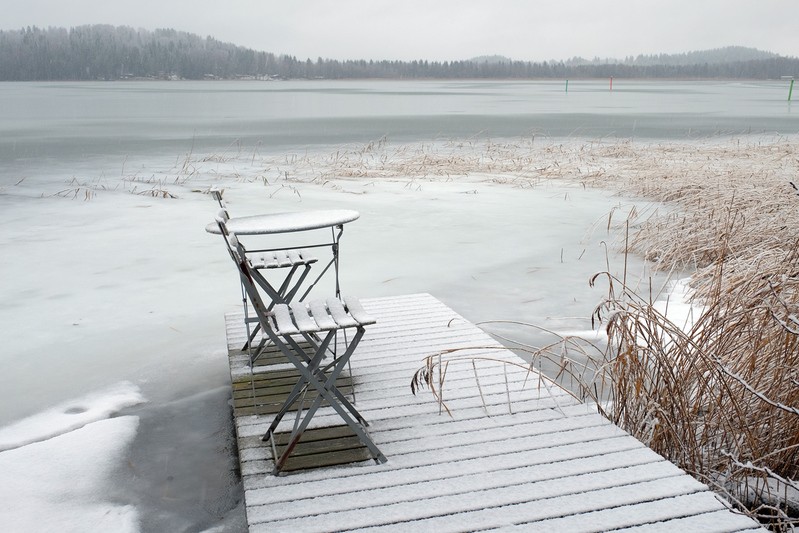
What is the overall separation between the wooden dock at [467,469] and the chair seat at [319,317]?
0.53 meters

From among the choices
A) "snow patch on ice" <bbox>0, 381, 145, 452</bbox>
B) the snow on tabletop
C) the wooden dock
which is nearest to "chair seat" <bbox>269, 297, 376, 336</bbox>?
the wooden dock

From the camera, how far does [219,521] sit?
8.68 feet

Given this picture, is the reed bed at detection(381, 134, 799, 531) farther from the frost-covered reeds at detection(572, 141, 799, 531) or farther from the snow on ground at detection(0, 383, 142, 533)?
the snow on ground at detection(0, 383, 142, 533)

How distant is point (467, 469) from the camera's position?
8.60 feet

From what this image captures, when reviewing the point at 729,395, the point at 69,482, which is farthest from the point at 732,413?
the point at 69,482

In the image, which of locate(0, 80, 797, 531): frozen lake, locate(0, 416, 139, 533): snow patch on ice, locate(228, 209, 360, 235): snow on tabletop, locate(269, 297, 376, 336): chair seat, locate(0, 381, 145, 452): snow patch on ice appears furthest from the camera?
locate(228, 209, 360, 235): snow on tabletop

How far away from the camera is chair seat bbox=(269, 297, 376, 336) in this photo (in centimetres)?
250

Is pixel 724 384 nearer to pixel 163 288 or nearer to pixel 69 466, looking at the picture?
pixel 69 466

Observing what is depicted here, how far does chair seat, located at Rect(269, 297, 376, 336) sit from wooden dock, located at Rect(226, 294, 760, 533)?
0.53 m

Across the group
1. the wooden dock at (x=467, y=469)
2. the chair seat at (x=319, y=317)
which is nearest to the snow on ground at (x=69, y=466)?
the wooden dock at (x=467, y=469)

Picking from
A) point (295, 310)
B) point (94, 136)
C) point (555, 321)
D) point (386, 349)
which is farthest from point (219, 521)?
point (94, 136)

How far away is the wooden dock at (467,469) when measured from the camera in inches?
90.3

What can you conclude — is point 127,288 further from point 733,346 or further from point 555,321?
point 733,346

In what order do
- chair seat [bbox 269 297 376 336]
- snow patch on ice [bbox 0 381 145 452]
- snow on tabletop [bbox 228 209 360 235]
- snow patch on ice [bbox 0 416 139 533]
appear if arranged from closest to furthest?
chair seat [bbox 269 297 376 336] < snow patch on ice [bbox 0 416 139 533] < snow patch on ice [bbox 0 381 145 452] < snow on tabletop [bbox 228 209 360 235]
